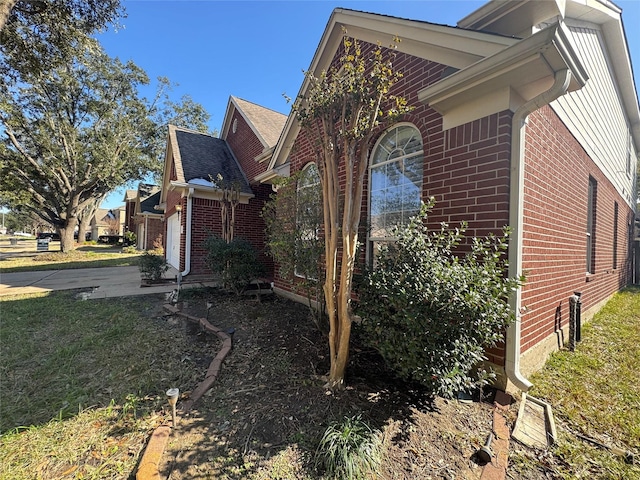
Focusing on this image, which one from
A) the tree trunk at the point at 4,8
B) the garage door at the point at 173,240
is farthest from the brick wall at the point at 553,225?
the garage door at the point at 173,240

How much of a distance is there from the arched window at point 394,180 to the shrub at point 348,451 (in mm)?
2680

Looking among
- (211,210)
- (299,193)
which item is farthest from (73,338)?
(211,210)

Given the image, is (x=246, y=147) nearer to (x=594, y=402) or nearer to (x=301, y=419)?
(x=301, y=419)

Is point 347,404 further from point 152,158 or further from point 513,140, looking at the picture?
point 152,158

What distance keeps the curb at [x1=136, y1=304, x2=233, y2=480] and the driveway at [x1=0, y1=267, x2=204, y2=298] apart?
15.1 ft

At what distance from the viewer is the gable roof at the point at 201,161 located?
31.7 feet

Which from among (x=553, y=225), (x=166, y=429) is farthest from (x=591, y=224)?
(x=166, y=429)

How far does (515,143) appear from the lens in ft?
9.76

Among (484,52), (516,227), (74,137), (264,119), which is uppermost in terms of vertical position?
(74,137)

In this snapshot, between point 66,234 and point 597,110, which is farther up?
point 597,110

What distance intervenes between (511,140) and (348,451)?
11.1ft

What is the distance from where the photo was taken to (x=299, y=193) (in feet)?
15.4

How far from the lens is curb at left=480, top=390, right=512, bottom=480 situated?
6.74ft

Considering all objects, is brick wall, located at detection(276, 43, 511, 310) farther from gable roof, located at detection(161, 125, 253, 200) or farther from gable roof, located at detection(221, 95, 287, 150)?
gable roof, located at detection(221, 95, 287, 150)
